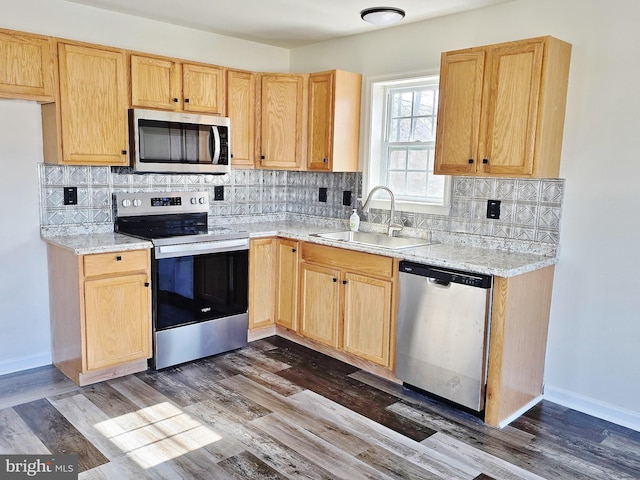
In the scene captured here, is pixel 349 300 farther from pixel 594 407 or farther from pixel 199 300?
pixel 594 407

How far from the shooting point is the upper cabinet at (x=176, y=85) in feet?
11.4

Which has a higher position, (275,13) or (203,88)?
(275,13)

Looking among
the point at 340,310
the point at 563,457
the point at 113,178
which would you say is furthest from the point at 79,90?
the point at 563,457

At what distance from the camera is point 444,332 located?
297 cm

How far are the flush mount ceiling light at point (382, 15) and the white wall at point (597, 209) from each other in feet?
2.05

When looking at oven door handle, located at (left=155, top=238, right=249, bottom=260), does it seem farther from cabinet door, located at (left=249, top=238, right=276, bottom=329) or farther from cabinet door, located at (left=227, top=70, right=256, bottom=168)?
cabinet door, located at (left=227, top=70, right=256, bottom=168)

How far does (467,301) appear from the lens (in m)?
2.84

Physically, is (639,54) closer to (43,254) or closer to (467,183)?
(467,183)

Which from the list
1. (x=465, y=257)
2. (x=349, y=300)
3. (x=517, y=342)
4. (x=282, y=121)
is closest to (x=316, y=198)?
(x=282, y=121)

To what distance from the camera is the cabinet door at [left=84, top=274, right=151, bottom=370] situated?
314cm

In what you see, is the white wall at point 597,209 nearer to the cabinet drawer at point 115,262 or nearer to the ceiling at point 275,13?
the ceiling at point 275,13

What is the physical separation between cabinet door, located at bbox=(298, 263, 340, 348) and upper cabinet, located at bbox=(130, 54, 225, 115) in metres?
1.46

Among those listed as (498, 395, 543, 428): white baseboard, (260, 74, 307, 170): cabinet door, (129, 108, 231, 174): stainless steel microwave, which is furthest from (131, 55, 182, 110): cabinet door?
(498, 395, 543, 428): white baseboard

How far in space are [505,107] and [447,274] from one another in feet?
3.34
